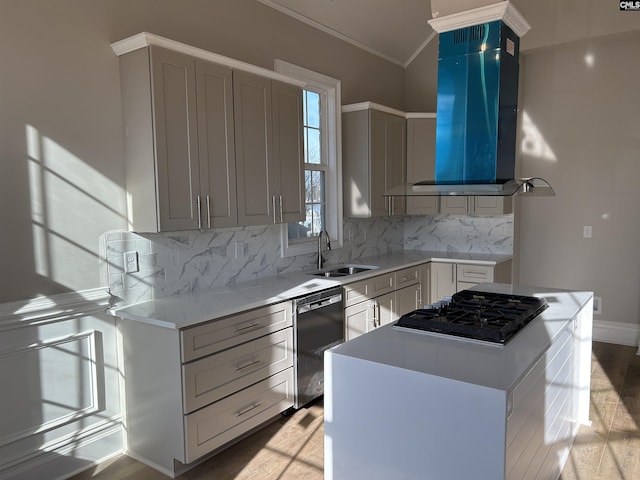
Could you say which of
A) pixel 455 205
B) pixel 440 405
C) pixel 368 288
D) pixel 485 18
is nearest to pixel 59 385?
pixel 440 405

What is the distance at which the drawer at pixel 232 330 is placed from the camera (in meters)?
2.66

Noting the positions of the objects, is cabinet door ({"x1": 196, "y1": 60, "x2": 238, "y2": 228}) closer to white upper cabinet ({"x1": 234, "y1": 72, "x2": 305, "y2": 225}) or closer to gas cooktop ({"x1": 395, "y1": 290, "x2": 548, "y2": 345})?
white upper cabinet ({"x1": 234, "y1": 72, "x2": 305, "y2": 225})

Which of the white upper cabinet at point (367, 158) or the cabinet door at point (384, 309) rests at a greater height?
the white upper cabinet at point (367, 158)

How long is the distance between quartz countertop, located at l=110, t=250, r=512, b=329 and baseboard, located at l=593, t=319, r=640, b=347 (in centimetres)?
218

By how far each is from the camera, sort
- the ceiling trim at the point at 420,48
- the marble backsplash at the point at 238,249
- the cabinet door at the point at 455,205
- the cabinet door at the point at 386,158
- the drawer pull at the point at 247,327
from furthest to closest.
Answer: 1. the ceiling trim at the point at 420,48
2. the cabinet door at the point at 455,205
3. the cabinet door at the point at 386,158
4. the marble backsplash at the point at 238,249
5. the drawer pull at the point at 247,327

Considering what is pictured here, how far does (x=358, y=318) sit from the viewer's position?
4031mm

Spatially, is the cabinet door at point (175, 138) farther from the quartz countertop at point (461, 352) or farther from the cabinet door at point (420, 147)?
the cabinet door at point (420, 147)

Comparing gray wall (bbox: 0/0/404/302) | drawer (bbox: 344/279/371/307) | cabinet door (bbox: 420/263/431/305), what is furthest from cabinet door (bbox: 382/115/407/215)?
gray wall (bbox: 0/0/404/302)

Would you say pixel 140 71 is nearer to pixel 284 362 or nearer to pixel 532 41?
pixel 284 362

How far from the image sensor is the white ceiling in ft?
14.0

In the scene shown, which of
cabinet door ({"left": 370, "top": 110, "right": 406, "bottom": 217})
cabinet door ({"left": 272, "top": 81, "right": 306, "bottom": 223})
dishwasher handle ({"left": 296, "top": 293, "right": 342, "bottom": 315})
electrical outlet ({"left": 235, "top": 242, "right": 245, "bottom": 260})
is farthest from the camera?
cabinet door ({"left": 370, "top": 110, "right": 406, "bottom": 217})

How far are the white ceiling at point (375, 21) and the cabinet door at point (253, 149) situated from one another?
992 millimetres

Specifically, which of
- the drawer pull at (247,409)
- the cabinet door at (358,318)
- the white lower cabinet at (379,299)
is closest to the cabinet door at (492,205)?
the white lower cabinet at (379,299)

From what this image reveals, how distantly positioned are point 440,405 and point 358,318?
7.36 ft
